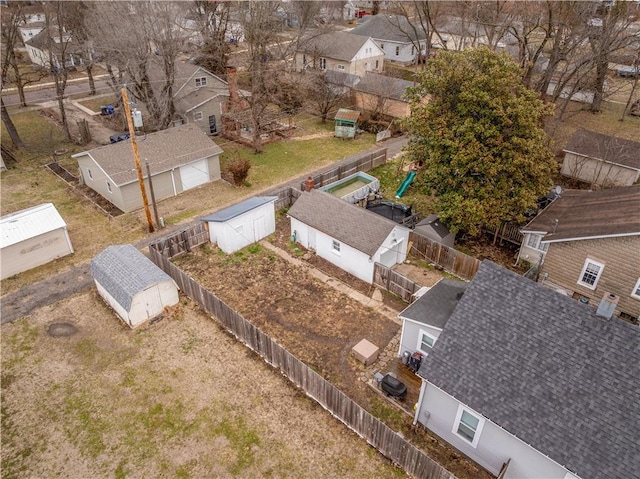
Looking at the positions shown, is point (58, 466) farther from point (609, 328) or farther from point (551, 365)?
point (609, 328)

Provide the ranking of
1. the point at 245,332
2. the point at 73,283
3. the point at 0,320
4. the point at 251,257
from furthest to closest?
the point at 251,257 < the point at 73,283 < the point at 0,320 < the point at 245,332

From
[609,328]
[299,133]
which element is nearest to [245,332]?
[609,328]

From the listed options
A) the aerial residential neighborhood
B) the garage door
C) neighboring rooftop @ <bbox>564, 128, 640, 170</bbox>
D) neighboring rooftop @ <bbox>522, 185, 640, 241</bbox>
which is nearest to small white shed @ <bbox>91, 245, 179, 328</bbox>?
the aerial residential neighborhood

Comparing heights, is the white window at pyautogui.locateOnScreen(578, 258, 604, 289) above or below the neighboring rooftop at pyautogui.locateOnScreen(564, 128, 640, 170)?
below

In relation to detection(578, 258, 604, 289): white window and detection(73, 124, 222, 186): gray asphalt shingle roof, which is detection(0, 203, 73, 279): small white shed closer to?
detection(73, 124, 222, 186): gray asphalt shingle roof

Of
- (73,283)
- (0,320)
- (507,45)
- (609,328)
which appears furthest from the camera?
(507,45)
